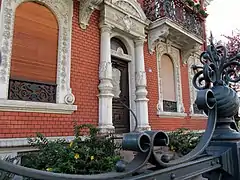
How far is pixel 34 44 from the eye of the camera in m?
4.65

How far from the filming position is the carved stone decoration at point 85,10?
551 centimetres

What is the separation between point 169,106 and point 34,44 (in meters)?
5.43

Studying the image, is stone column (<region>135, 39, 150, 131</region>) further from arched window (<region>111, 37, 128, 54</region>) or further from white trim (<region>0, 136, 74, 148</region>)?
white trim (<region>0, 136, 74, 148</region>)

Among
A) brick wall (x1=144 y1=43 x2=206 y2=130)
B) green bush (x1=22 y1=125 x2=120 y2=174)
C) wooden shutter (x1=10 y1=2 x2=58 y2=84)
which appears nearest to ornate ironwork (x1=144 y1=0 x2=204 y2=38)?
brick wall (x1=144 y1=43 x2=206 y2=130)


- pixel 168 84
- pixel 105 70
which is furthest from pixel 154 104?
pixel 105 70

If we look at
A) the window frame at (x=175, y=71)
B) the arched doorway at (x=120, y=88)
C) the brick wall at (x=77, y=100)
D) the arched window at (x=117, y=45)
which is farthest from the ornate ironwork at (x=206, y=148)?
the window frame at (x=175, y=71)

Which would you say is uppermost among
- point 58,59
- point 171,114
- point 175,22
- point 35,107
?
point 175,22

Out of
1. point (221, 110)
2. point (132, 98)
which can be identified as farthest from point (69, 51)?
point (221, 110)

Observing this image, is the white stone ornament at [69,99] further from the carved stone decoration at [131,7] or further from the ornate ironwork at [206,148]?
the ornate ironwork at [206,148]

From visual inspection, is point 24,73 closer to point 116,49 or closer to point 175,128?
point 116,49

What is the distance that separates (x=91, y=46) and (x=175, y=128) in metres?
4.51

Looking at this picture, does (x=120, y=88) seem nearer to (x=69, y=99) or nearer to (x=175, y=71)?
(x=69, y=99)

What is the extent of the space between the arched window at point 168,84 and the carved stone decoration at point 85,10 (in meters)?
3.66

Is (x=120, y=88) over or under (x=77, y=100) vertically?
over
